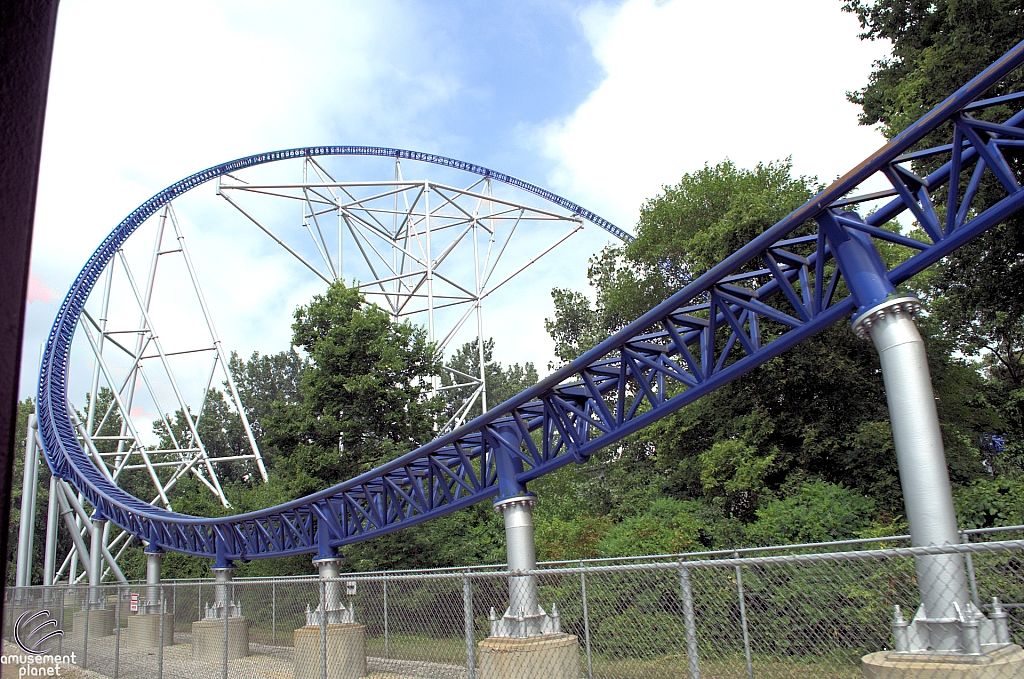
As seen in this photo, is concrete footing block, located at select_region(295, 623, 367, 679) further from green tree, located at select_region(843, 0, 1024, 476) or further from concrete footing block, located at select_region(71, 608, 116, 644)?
green tree, located at select_region(843, 0, 1024, 476)

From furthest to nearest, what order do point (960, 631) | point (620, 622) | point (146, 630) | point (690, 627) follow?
point (146, 630) < point (620, 622) < point (960, 631) < point (690, 627)

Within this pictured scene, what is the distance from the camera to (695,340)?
38.7ft

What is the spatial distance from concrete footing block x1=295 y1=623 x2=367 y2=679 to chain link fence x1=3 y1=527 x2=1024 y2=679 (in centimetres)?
2

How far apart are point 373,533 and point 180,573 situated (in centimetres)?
1602

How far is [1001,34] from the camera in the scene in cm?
1262

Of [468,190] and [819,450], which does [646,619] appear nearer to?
[819,450]

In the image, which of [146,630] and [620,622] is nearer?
[620,622]

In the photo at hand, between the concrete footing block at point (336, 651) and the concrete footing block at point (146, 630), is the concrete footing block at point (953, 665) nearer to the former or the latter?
the concrete footing block at point (336, 651)

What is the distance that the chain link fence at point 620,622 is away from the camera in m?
7.49

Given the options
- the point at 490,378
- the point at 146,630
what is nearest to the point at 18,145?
the point at 146,630

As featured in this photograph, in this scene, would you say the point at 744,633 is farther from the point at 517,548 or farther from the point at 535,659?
the point at 517,548

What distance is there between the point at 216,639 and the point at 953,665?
13.9 m

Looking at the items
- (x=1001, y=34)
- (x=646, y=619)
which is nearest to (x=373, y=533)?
(x=646, y=619)
